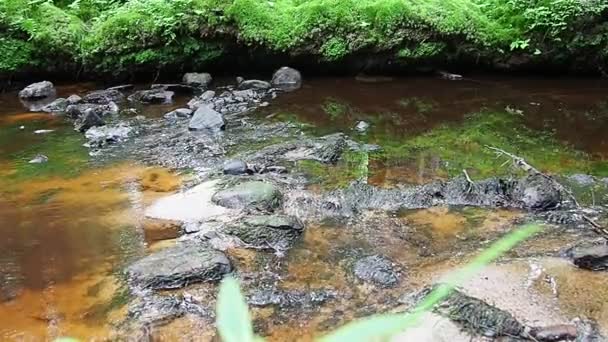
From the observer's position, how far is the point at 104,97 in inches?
366

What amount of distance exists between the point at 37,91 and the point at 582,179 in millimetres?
8021

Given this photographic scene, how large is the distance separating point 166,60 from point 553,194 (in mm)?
7271

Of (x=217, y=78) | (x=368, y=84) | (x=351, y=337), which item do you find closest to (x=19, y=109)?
(x=217, y=78)

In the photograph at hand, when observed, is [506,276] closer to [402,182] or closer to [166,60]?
[402,182]

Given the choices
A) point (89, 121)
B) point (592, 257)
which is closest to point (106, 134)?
point (89, 121)

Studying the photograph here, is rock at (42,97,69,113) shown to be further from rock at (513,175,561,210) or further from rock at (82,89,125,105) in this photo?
rock at (513,175,561,210)

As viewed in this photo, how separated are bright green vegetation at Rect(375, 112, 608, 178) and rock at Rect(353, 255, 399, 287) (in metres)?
1.87

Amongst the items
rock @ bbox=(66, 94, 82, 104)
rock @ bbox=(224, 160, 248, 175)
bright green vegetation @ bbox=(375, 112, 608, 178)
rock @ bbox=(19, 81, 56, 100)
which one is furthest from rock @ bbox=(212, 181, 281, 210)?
rock @ bbox=(19, 81, 56, 100)

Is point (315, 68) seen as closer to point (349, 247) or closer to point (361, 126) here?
point (361, 126)

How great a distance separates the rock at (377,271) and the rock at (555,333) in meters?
0.90

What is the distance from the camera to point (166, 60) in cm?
1027

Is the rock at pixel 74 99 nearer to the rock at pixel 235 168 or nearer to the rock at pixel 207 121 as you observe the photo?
the rock at pixel 207 121

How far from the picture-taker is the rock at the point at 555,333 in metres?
3.09

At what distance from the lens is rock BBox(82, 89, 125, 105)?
916 centimetres
